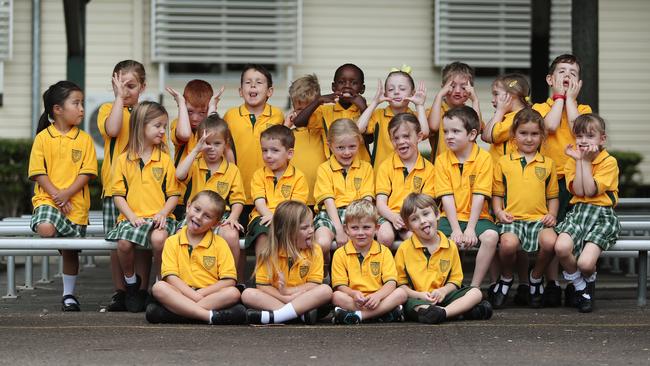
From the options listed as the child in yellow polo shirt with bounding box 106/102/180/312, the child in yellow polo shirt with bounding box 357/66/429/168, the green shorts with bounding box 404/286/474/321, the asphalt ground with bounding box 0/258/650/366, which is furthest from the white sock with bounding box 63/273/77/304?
the green shorts with bounding box 404/286/474/321

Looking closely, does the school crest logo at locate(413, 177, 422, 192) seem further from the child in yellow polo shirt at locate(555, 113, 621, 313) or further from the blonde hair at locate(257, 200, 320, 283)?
the blonde hair at locate(257, 200, 320, 283)

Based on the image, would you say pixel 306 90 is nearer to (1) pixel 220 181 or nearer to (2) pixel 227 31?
(1) pixel 220 181

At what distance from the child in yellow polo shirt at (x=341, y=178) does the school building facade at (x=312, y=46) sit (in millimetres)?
7463

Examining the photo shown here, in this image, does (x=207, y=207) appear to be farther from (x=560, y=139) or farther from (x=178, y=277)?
(x=560, y=139)

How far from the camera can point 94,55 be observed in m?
17.3

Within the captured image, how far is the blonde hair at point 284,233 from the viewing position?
891 cm

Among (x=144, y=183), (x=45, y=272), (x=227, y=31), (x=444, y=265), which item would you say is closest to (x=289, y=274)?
(x=444, y=265)

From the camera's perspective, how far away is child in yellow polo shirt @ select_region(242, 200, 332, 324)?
29.1ft

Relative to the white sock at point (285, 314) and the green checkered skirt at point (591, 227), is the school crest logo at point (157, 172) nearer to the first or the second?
the white sock at point (285, 314)

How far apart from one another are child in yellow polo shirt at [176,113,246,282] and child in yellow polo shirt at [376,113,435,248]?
3.44ft

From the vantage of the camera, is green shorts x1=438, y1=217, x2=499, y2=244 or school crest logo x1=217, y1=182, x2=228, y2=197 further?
school crest logo x1=217, y1=182, x2=228, y2=197

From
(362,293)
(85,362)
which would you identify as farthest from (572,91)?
(85,362)

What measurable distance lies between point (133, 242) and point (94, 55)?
26.9 feet

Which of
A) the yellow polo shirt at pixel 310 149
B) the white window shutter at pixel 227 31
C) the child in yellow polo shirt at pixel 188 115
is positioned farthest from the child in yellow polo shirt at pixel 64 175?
the white window shutter at pixel 227 31
